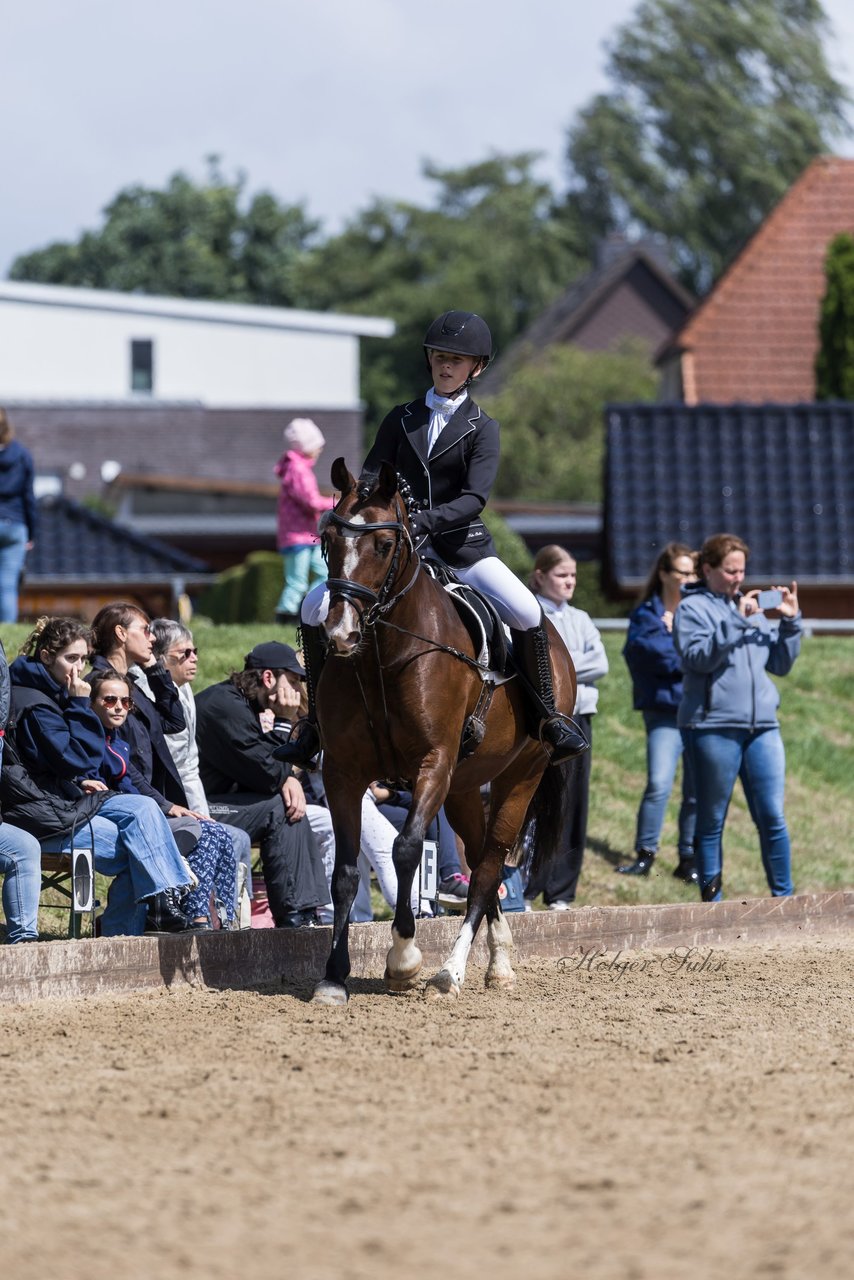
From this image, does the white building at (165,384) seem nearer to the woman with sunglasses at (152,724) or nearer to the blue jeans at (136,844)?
the woman with sunglasses at (152,724)

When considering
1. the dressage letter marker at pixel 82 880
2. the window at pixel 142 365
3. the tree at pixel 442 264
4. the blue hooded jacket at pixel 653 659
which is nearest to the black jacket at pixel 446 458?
the dressage letter marker at pixel 82 880

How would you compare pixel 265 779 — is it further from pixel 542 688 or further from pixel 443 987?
pixel 443 987

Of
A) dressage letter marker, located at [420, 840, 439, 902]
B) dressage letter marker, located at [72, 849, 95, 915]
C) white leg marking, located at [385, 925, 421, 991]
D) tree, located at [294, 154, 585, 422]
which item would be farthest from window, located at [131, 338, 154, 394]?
white leg marking, located at [385, 925, 421, 991]

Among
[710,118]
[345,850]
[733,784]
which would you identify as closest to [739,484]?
[733,784]

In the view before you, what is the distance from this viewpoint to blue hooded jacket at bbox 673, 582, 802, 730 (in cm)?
1030

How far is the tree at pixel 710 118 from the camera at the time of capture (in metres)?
59.3

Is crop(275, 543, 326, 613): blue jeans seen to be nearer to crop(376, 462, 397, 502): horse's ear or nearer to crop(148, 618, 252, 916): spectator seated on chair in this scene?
crop(148, 618, 252, 916): spectator seated on chair

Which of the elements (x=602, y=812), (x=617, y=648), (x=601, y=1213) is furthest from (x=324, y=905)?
(x=617, y=648)

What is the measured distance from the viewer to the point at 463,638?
25.9 feet

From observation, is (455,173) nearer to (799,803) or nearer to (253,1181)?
(799,803)

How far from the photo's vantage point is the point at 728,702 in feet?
33.8

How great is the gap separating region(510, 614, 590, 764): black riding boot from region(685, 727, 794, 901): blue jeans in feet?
6.37

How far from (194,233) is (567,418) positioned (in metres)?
22.3

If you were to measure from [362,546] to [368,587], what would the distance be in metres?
0.16
